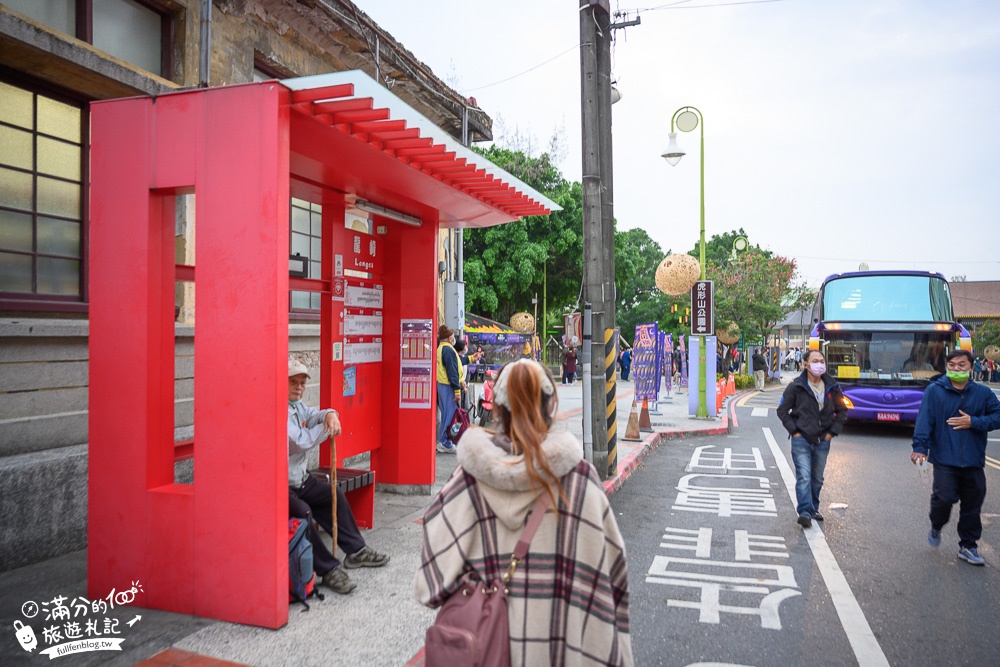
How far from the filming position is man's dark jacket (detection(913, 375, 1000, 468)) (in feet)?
18.7

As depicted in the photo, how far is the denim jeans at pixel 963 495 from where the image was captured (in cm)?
570

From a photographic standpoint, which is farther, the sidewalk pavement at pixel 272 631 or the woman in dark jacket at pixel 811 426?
the woman in dark jacket at pixel 811 426

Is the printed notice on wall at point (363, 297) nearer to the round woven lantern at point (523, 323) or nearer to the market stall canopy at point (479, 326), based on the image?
the market stall canopy at point (479, 326)

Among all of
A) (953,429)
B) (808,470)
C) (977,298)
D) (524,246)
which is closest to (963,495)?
(953,429)

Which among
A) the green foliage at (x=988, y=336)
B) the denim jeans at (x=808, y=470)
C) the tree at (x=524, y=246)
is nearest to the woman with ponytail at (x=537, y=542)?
the denim jeans at (x=808, y=470)

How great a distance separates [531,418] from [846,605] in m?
3.76

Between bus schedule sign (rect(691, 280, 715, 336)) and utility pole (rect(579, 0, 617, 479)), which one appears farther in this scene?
bus schedule sign (rect(691, 280, 715, 336))

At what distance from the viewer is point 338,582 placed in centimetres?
464

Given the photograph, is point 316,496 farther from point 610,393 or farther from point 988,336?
point 988,336

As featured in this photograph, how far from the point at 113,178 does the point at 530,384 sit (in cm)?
368

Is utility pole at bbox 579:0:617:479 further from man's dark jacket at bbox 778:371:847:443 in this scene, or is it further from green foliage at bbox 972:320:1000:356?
green foliage at bbox 972:320:1000:356

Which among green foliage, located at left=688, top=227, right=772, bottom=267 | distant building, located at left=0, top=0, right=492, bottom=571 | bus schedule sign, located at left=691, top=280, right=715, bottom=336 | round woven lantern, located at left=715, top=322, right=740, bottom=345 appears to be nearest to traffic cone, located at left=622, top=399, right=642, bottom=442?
bus schedule sign, located at left=691, top=280, right=715, bottom=336

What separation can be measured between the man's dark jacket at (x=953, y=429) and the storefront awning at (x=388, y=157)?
14.1 ft

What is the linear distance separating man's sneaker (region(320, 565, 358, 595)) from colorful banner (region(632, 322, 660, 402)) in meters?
11.7
